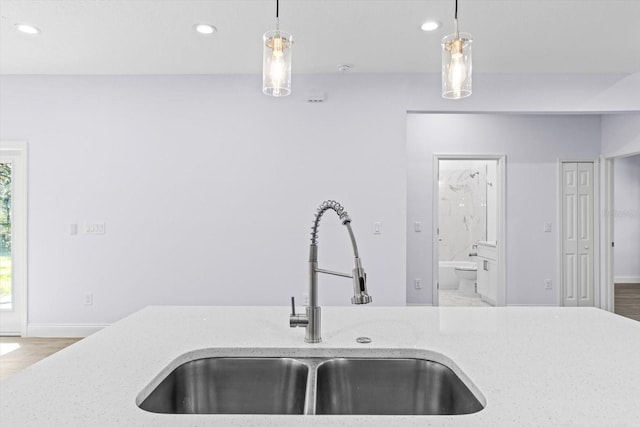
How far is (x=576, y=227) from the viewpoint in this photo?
5.10m

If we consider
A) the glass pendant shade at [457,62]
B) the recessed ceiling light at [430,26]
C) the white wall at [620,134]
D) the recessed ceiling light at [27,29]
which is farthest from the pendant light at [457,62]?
the white wall at [620,134]

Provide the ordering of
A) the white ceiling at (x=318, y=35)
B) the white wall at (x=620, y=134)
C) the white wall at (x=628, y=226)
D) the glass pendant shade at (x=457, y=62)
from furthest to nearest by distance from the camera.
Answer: the white wall at (x=628, y=226), the white wall at (x=620, y=134), the white ceiling at (x=318, y=35), the glass pendant shade at (x=457, y=62)

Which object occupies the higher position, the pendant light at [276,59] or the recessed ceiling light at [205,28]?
the recessed ceiling light at [205,28]

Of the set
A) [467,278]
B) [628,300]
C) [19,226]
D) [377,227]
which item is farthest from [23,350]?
[628,300]

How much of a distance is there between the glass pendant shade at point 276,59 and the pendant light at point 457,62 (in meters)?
0.55

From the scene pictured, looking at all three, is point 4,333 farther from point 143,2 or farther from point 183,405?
point 183,405

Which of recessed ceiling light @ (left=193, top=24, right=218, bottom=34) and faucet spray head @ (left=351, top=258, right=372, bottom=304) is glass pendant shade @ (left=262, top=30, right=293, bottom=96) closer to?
faucet spray head @ (left=351, top=258, right=372, bottom=304)

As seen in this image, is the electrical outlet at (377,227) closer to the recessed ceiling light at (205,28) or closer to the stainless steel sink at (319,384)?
the recessed ceiling light at (205,28)

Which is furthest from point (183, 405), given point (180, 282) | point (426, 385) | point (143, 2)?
point (180, 282)

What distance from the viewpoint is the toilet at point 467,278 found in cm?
623

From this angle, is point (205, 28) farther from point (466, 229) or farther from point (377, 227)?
point (466, 229)

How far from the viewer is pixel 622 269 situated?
23.7 ft

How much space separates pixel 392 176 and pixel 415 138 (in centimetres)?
133

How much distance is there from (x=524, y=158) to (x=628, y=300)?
282 cm
